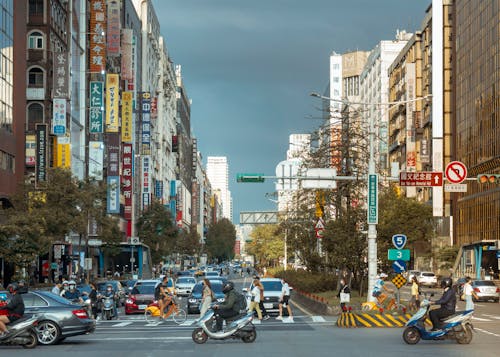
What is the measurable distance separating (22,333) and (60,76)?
161 feet

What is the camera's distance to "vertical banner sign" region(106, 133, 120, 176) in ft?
338

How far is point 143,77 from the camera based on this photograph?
474 feet

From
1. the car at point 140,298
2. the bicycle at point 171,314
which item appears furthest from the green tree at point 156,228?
the bicycle at point 171,314

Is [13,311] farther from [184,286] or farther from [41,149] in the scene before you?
[184,286]

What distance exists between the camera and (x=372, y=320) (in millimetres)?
31734

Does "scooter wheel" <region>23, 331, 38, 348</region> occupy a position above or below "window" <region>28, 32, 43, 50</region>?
below

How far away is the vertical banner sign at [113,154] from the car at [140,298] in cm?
5554

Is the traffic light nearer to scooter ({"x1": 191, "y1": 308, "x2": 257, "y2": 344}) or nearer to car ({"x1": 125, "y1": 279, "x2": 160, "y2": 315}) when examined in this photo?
scooter ({"x1": 191, "y1": 308, "x2": 257, "y2": 344})

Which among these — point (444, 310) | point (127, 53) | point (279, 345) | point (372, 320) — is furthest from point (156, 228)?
point (444, 310)

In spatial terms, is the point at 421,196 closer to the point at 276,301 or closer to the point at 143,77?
the point at 143,77

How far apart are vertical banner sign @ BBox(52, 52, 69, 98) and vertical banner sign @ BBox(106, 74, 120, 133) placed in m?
19.7

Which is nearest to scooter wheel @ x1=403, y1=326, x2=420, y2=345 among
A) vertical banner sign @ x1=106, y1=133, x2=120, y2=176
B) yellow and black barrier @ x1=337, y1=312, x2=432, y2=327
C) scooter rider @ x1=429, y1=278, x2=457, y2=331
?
scooter rider @ x1=429, y1=278, x2=457, y2=331

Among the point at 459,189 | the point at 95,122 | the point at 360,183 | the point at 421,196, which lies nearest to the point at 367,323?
the point at 459,189

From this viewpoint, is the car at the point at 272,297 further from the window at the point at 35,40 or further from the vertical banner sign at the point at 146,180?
the vertical banner sign at the point at 146,180
